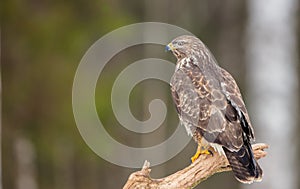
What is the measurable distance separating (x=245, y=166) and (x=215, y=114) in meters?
0.49

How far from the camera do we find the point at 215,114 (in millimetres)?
7680

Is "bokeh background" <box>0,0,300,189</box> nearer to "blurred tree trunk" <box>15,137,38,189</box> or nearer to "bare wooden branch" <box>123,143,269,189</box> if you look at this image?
"blurred tree trunk" <box>15,137,38,189</box>

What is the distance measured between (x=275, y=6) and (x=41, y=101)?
400 cm

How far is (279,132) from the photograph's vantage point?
14.8m

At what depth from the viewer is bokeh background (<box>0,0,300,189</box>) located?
14133mm

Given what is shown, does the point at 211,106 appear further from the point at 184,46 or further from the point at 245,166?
the point at 184,46

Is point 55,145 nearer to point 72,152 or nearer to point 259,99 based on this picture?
point 72,152

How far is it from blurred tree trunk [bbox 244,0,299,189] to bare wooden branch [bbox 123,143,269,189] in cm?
675

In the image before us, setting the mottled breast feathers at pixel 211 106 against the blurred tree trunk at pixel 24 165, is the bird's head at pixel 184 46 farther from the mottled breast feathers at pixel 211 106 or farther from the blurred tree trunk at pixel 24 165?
the blurred tree trunk at pixel 24 165

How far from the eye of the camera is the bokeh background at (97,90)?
1413cm

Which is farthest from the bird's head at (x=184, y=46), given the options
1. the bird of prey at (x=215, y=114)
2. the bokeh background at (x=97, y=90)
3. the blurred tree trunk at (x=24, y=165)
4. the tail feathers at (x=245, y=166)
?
the bokeh background at (x=97, y=90)

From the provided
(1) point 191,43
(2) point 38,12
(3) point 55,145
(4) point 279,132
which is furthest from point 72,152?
(1) point 191,43

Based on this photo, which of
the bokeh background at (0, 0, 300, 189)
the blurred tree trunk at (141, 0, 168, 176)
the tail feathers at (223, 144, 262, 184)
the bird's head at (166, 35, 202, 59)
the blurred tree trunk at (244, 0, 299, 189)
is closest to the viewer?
the tail feathers at (223, 144, 262, 184)

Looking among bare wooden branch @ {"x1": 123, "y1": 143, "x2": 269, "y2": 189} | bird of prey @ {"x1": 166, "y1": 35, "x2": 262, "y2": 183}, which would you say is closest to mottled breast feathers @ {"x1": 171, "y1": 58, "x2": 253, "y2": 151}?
bird of prey @ {"x1": 166, "y1": 35, "x2": 262, "y2": 183}
